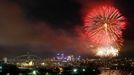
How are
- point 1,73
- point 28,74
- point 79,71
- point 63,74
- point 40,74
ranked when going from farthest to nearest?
1. point 79,71
2. point 63,74
3. point 40,74
4. point 28,74
5. point 1,73

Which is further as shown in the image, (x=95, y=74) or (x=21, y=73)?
(x=95, y=74)

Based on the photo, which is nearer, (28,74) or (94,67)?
(28,74)

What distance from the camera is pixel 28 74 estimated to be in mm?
130000

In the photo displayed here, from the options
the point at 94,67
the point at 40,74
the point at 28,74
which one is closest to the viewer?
the point at 28,74

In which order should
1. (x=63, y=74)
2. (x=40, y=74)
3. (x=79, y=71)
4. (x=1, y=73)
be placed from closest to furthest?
(x=1, y=73) → (x=40, y=74) → (x=63, y=74) → (x=79, y=71)

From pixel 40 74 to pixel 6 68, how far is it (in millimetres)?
18794

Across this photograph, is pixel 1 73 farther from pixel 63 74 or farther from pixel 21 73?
pixel 63 74

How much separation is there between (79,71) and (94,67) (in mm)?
26348

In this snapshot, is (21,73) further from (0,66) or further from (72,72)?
(72,72)

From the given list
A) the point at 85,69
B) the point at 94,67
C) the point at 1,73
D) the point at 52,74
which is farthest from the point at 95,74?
the point at 1,73

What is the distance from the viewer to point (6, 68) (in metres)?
126

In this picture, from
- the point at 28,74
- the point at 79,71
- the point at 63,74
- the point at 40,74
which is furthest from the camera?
the point at 79,71

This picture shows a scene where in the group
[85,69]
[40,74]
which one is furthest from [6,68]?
[85,69]

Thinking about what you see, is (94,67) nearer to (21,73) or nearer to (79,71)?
(79,71)
